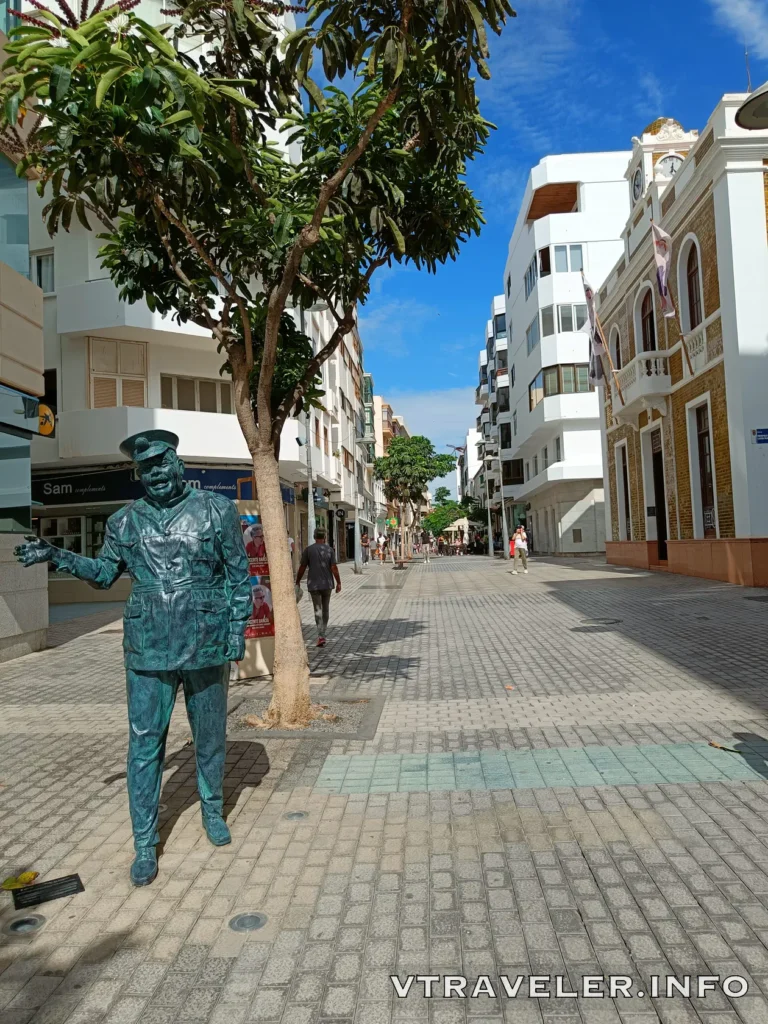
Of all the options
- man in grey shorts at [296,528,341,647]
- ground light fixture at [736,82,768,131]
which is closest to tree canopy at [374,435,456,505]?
man in grey shorts at [296,528,341,647]

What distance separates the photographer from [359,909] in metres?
3.20

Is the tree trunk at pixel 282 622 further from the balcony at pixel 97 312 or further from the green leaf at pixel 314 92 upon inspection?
the balcony at pixel 97 312

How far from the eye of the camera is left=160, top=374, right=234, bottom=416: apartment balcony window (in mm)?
21297

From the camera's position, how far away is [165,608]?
11.6 feet

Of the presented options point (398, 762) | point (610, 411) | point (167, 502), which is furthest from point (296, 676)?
point (610, 411)

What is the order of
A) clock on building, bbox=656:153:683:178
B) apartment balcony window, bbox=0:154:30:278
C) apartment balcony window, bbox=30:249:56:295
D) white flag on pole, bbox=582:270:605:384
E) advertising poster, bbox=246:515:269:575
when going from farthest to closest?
white flag on pole, bbox=582:270:605:384 < clock on building, bbox=656:153:683:178 < apartment balcony window, bbox=30:249:56:295 < apartment balcony window, bbox=0:154:30:278 < advertising poster, bbox=246:515:269:575

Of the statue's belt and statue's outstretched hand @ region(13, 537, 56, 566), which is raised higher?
statue's outstretched hand @ region(13, 537, 56, 566)

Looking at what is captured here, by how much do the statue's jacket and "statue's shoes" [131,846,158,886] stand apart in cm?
84

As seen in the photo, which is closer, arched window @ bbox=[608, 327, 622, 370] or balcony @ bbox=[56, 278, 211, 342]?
balcony @ bbox=[56, 278, 211, 342]

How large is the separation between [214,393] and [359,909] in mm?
20468

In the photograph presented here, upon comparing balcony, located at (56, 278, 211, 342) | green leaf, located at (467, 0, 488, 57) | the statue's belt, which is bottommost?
the statue's belt

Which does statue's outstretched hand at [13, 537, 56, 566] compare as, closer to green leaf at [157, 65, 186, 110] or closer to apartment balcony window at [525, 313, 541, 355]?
green leaf at [157, 65, 186, 110]

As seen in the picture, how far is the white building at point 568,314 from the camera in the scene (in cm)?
3838

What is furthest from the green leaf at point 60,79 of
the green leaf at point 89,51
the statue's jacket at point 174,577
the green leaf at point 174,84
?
the statue's jacket at point 174,577
